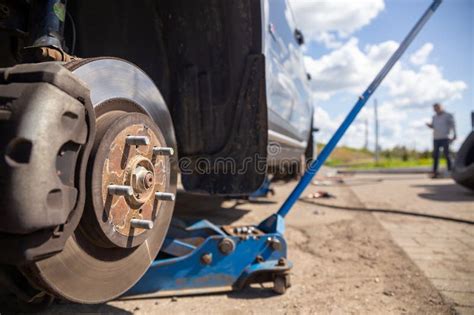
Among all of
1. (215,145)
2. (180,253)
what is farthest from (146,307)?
(215,145)

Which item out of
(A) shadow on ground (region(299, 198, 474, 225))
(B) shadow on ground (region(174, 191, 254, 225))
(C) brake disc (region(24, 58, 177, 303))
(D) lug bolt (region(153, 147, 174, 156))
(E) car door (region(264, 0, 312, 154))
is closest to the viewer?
(C) brake disc (region(24, 58, 177, 303))

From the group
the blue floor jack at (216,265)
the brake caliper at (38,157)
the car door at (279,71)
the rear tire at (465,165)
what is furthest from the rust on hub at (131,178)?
the rear tire at (465,165)

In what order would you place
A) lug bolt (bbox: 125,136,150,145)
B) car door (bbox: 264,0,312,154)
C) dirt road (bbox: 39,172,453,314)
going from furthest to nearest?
car door (bbox: 264,0,312,154)
dirt road (bbox: 39,172,453,314)
lug bolt (bbox: 125,136,150,145)

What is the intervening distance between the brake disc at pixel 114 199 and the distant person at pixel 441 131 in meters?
7.18

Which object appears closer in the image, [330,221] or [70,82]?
[70,82]

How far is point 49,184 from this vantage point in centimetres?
70

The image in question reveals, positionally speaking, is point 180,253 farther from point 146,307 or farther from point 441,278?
point 441,278

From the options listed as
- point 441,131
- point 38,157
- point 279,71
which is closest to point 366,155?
point 441,131

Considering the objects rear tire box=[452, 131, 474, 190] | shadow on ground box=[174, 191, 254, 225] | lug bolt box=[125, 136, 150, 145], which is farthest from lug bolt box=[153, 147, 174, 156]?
rear tire box=[452, 131, 474, 190]

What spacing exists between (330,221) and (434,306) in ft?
5.72

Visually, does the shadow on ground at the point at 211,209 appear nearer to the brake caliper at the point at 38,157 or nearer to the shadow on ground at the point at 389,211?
the shadow on ground at the point at 389,211

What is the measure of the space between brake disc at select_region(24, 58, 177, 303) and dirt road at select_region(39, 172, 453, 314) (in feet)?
1.57

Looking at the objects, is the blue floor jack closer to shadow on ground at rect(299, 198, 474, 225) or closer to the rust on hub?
the rust on hub

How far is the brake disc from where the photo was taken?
87 cm
